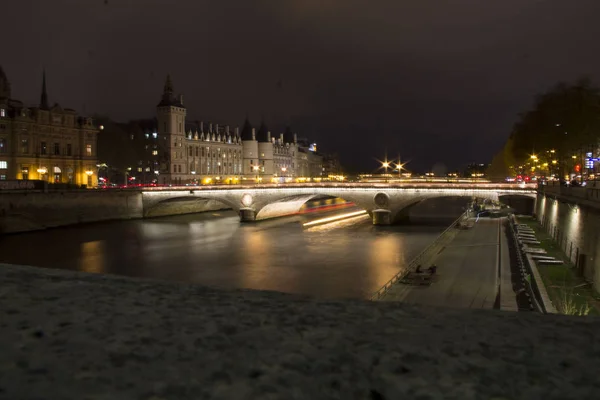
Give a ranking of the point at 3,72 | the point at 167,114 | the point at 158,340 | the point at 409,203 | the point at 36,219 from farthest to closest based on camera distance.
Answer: the point at 167,114
the point at 3,72
the point at 409,203
the point at 36,219
the point at 158,340

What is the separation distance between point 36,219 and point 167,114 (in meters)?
46.7

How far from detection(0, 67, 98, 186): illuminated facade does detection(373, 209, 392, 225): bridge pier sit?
1739 inches

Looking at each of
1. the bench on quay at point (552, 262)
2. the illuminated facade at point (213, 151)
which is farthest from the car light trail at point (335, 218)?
the bench on quay at point (552, 262)

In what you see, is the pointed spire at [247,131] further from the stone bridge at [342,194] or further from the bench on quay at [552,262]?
the bench on quay at [552,262]

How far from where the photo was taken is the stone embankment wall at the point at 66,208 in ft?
172

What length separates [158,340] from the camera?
3.64 meters

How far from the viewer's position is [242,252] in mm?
40062

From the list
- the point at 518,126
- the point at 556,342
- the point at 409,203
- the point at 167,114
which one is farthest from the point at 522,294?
the point at 167,114

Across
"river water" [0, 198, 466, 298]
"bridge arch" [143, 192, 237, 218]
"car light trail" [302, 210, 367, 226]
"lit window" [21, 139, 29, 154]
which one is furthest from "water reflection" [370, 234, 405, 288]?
"lit window" [21, 139, 29, 154]

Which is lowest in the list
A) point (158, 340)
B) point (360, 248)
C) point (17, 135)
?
point (360, 248)

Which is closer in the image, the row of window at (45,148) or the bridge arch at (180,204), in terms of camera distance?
the row of window at (45,148)

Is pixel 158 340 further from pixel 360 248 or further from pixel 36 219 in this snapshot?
pixel 36 219

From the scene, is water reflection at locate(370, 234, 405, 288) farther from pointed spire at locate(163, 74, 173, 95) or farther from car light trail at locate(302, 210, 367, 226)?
pointed spire at locate(163, 74, 173, 95)

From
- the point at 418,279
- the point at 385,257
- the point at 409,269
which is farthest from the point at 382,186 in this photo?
the point at 418,279
